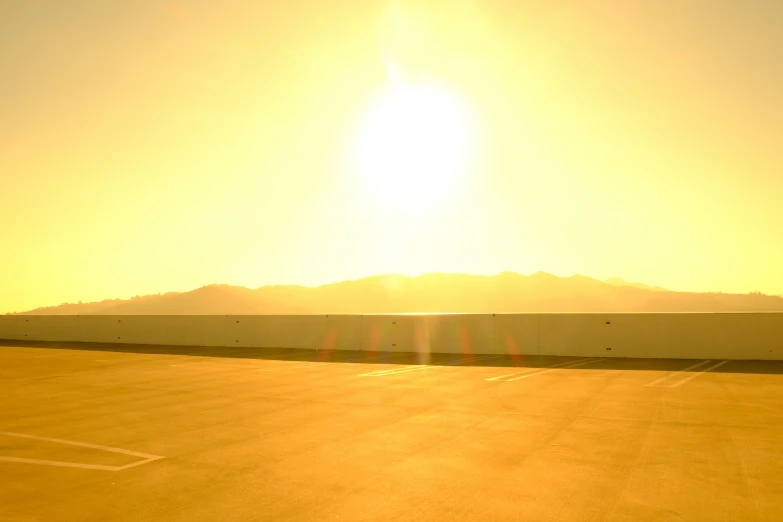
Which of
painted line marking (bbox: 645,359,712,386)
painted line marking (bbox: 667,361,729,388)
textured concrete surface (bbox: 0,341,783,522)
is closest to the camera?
textured concrete surface (bbox: 0,341,783,522)

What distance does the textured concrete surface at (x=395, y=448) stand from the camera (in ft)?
16.2

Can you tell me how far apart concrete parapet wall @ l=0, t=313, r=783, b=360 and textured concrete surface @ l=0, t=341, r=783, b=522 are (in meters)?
4.74

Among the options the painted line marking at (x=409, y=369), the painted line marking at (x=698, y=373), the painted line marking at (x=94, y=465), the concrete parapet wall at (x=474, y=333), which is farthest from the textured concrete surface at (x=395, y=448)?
the concrete parapet wall at (x=474, y=333)

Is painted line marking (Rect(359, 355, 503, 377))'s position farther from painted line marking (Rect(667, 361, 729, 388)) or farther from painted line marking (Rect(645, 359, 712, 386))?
painted line marking (Rect(667, 361, 729, 388))

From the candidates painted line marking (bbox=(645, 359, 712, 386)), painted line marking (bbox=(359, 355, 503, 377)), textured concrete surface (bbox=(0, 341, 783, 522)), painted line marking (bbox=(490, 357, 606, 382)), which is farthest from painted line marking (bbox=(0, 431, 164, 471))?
painted line marking (bbox=(645, 359, 712, 386))

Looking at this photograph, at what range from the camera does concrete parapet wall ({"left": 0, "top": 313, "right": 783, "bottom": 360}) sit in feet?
60.7

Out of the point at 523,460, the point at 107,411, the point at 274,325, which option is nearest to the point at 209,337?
the point at 274,325

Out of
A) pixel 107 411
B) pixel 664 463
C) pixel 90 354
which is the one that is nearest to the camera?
pixel 664 463

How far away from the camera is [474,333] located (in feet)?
72.1

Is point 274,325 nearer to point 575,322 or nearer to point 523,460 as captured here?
point 575,322

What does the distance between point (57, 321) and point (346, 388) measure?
2486cm

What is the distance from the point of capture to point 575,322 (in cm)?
2044

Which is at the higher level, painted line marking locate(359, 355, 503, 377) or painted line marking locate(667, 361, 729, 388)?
painted line marking locate(667, 361, 729, 388)

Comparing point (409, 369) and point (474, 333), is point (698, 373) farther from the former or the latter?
point (474, 333)
